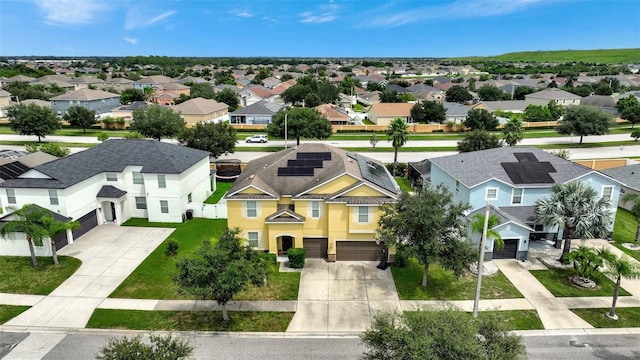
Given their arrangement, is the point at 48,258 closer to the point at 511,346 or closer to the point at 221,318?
the point at 221,318

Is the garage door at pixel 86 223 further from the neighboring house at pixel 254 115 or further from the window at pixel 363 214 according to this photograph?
the neighboring house at pixel 254 115

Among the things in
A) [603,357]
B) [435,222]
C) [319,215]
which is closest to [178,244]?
[319,215]

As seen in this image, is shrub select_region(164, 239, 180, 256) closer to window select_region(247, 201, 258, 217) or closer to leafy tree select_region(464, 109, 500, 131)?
window select_region(247, 201, 258, 217)

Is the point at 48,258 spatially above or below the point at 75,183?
below

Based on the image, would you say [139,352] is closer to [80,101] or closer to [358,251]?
[358,251]

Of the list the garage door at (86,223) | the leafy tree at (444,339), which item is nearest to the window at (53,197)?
the garage door at (86,223)

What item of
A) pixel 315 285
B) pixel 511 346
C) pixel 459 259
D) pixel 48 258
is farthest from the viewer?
pixel 48 258
